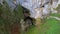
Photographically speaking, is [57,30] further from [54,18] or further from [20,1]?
[20,1]

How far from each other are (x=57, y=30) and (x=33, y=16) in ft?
0.84

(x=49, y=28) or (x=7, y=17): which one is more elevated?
(x=7, y=17)

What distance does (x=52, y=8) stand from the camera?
273 cm

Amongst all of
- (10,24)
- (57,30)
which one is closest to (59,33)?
(57,30)

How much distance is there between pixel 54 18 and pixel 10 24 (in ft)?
1.32

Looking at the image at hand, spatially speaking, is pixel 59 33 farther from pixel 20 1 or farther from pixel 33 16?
pixel 20 1

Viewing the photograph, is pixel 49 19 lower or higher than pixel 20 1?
lower

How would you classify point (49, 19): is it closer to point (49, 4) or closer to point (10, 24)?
point (49, 4)

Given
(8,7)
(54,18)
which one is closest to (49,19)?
(54,18)

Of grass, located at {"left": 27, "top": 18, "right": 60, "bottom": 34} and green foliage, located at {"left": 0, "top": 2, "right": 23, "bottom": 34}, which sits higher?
green foliage, located at {"left": 0, "top": 2, "right": 23, "bottom": 34}

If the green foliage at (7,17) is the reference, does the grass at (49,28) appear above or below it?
below

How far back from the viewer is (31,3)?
2.74 metres

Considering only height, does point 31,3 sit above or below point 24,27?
above

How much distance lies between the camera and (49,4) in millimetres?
2748
